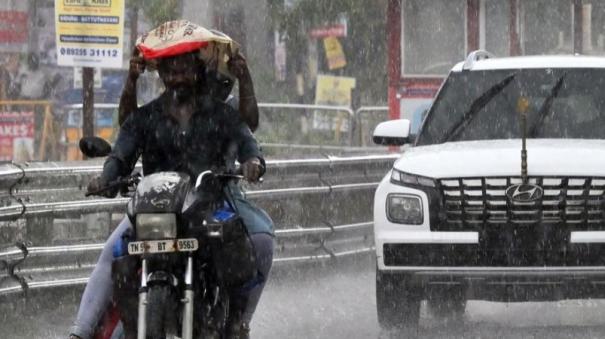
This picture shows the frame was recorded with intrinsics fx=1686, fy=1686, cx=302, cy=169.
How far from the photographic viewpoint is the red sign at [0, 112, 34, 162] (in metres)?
23.8

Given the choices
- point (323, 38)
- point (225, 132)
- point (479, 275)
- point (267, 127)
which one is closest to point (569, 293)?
point (479, 275)

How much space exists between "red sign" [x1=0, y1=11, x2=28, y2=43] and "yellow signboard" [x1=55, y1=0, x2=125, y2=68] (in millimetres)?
12123

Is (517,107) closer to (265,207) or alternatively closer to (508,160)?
(508,160)

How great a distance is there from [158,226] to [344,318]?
5.62 meters

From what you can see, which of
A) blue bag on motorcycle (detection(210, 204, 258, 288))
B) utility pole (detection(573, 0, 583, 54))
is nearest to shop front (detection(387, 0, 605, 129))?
utility pole (detection(573, 0, 583, 54))

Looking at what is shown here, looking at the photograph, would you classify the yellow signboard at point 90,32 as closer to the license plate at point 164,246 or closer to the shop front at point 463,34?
the shop front at point 463,34

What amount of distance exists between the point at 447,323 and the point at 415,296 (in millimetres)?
675

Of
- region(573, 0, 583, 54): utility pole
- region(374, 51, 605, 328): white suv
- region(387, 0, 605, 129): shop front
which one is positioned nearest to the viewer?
region(374, 51, 605, 328): white suv

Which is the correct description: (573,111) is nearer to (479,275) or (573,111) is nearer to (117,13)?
(479,275)

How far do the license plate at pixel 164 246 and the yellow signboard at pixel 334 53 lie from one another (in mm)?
26136

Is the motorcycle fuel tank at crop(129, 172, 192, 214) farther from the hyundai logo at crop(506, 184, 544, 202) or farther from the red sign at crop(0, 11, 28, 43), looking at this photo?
the red sign at crop(0, 11, 28, 43)

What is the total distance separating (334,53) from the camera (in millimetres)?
31562

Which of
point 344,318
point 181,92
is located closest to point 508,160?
point 344,318

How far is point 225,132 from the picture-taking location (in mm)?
6062
